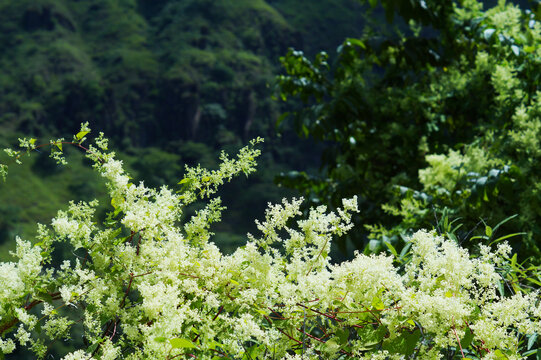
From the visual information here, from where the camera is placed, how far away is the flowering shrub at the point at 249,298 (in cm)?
77

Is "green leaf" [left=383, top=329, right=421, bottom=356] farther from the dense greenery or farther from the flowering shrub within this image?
the dense greenery

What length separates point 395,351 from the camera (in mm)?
778

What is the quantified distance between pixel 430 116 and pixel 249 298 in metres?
2.13

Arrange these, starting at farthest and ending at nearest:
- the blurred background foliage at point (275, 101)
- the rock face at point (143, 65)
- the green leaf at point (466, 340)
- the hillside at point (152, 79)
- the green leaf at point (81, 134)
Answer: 1. the rock face at point (143, 65)
2. the hillside at point (152, 79)
3. the blurred background foliage at point (275, 101)
4. the green leaf at point (81, 134)
5. the green leaf at point (466, 340)

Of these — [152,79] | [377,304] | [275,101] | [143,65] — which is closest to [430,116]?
[377,304]

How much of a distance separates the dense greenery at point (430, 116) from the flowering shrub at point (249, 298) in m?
1.08

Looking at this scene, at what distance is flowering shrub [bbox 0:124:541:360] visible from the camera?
767mm

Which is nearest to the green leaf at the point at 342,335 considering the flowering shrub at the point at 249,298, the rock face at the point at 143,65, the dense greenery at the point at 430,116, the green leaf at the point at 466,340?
the flowering shrub at the point at 249,298

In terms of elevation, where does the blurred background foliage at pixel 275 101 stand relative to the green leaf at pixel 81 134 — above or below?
above

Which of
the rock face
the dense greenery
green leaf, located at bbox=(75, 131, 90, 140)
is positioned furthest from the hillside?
green leaf, located at bbox=(75, 131, 90, 140)

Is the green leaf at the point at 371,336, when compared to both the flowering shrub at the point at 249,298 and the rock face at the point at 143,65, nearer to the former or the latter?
the flowering shrub at the point at 249,298

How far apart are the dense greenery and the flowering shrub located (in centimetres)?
108

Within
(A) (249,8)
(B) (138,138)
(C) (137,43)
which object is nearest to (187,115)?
(B) (138,138)

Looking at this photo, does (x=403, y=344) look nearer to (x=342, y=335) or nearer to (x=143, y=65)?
(x=342, y=335)
